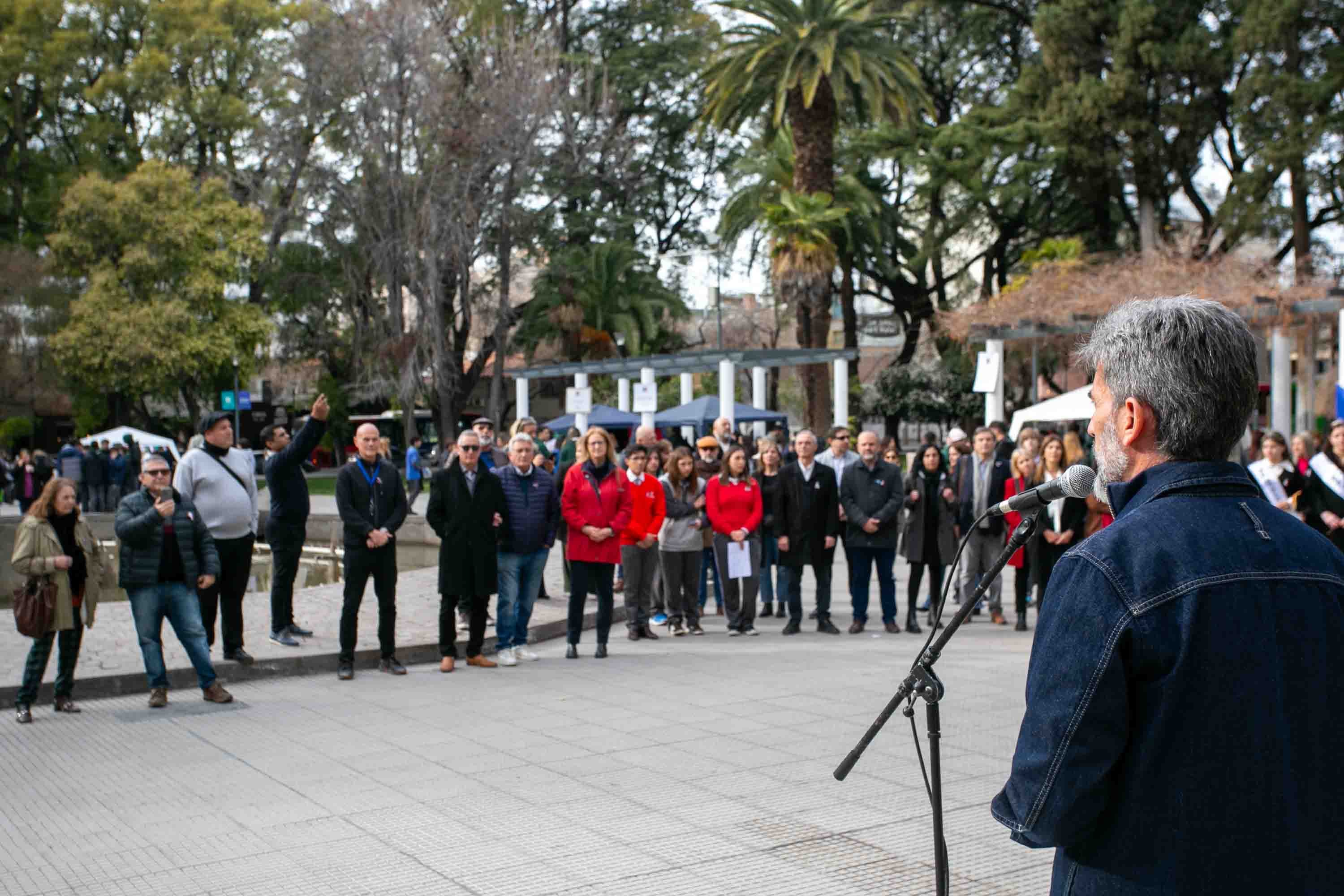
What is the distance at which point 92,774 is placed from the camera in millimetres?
7289

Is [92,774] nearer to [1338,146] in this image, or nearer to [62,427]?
[1338,146]

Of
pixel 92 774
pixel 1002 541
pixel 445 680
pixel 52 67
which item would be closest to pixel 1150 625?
pixel 92 774

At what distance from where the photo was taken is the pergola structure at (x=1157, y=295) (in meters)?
24.7

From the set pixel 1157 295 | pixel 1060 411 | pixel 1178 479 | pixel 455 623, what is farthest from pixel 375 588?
pixel 1157 295

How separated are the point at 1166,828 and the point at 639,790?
4.82 meters

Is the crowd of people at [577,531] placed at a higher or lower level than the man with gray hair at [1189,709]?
lower

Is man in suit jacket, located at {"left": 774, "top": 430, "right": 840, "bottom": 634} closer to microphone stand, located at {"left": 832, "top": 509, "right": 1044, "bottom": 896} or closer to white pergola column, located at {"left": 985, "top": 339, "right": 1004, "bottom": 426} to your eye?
microphone stand, located at {"left": 832, "top": 509, "right": 1044, "bottom": 896}

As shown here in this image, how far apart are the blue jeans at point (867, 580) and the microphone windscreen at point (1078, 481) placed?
32.8 feet

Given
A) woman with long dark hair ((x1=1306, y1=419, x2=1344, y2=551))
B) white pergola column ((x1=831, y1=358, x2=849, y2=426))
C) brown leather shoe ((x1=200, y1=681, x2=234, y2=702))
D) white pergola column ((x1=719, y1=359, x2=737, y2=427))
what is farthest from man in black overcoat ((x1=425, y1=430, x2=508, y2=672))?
white pergola column ((x1=831, y1=358, x2=849, y2=426))

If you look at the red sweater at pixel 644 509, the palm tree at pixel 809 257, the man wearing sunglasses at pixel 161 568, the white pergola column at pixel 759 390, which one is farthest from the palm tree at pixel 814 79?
the man wearing sunglasses at pixel 161 568

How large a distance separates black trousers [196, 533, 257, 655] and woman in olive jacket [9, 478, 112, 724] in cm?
143

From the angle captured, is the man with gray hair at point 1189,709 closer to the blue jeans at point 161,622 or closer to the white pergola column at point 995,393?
the blue jeans at point 161,622

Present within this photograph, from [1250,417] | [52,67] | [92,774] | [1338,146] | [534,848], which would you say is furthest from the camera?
[52,67]

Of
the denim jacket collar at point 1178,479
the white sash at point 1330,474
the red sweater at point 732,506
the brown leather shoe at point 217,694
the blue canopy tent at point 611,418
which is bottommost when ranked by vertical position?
the brown leather shoe at point 217,694
